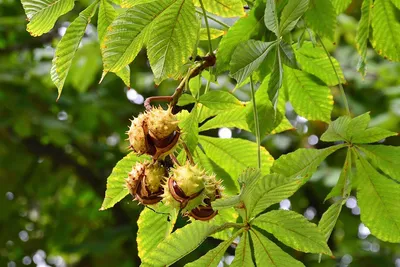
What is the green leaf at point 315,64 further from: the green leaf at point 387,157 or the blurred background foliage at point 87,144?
the blurred background foliage at point 87,144

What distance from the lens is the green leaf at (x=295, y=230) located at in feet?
3.60

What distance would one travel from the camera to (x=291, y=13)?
120 cm

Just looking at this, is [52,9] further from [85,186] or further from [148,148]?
[85,186]

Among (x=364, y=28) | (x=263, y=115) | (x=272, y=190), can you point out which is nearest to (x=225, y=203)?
(x=272, y=190)

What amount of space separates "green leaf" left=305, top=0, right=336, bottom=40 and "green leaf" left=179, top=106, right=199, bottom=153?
0.30 metres

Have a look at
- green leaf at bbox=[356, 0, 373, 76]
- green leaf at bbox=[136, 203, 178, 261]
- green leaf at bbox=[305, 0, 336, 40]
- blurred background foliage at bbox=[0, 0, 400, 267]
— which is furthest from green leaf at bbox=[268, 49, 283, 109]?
blurred background foliage at bbox=[0, 0, 400, 267]

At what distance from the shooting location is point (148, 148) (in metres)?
1.24

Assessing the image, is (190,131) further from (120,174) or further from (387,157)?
(387,157)

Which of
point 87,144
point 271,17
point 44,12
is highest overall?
point 271,17

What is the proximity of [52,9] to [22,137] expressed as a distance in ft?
9.25

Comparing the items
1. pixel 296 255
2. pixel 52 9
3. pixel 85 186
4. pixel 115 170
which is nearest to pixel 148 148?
pixel 115 170

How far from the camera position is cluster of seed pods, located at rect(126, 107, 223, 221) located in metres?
1.17

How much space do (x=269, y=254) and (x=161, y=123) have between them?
0.98 ft

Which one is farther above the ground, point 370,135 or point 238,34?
point 238,34
